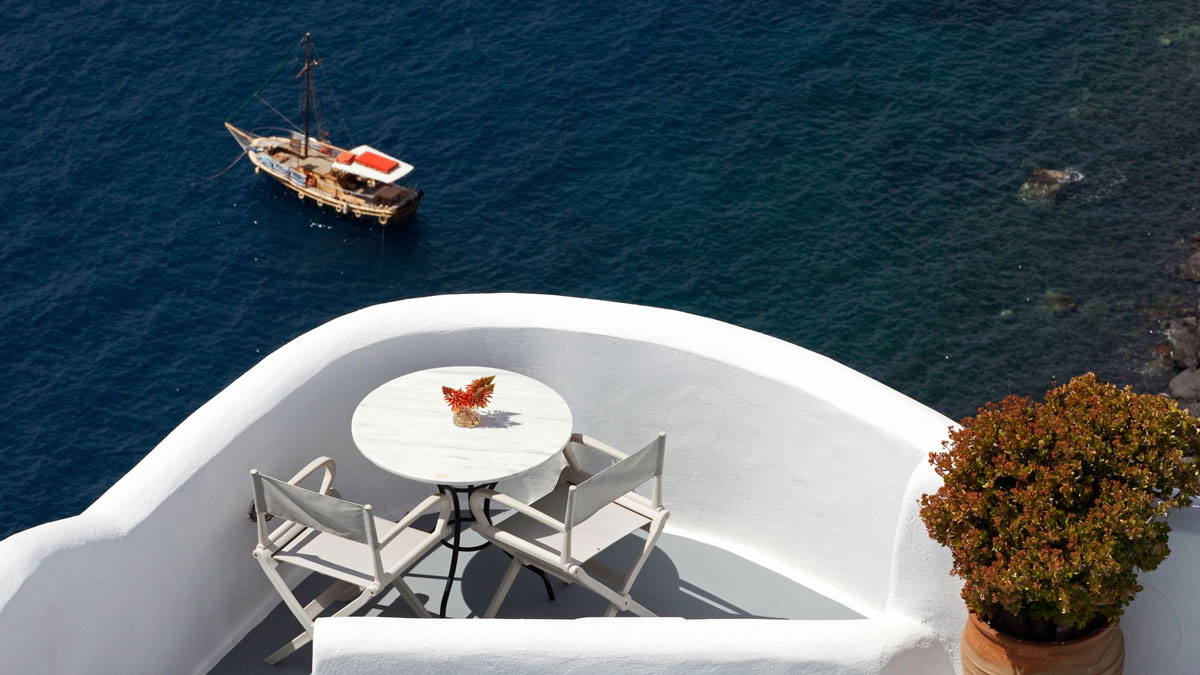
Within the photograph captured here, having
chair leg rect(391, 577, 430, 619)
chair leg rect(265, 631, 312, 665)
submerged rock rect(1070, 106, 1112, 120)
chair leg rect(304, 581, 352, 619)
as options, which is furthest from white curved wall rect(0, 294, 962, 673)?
submerged rock rect(1070, 106, 1112, 120)

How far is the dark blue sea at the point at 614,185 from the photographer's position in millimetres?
33000

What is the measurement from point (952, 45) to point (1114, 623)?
37.3 meters

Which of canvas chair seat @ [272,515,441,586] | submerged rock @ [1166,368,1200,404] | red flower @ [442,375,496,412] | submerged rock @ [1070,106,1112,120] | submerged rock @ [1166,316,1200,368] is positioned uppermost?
red flower @ [442,375,496,412]

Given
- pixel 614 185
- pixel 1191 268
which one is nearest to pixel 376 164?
pixel 614 185

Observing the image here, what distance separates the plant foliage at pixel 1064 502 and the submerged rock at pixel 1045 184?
32.3 metres

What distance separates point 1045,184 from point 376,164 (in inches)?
696

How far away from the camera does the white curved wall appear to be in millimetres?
6363

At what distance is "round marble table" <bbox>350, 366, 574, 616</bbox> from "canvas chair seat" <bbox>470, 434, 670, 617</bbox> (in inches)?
7.8

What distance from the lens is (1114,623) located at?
5848 millimetres

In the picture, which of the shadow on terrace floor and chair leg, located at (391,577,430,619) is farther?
the shadow on terrace floor

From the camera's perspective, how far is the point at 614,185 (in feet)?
124

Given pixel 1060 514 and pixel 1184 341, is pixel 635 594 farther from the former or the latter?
pixel 1184 341

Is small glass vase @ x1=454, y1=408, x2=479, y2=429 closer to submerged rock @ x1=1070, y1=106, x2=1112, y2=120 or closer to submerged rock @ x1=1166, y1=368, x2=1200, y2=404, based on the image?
submerged rock @ x1=1166, y1=368, x2=1200, y2=404

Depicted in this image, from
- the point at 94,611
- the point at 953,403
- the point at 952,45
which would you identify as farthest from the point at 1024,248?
the point at 94,611
